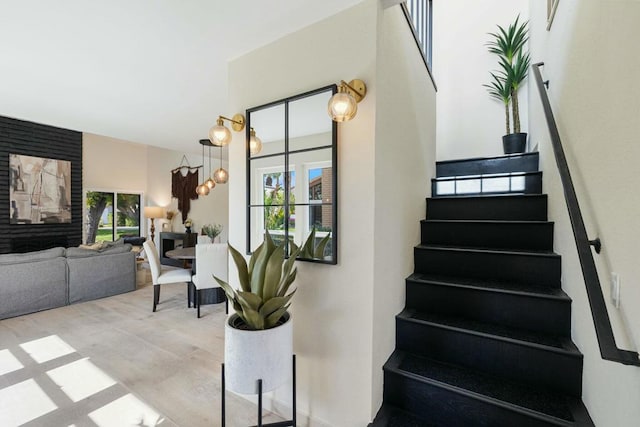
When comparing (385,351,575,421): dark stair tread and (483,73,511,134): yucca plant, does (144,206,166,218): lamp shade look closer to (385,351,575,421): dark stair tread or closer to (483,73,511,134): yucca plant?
(385,351,575,421): dark stair tread

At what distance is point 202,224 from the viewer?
23.3 feet

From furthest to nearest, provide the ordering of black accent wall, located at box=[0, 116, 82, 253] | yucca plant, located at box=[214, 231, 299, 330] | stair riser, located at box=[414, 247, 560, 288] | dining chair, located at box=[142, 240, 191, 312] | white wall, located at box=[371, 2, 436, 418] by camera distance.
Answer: black accent wall, located at box=[0, 116, 82, 253] < dining chair, located at box=[142, 240, 191, 312] < stair riser, located at box=[414, 247, 560, 288] < white wall, located at box=[371, 2, 436, 418] < yucca plant, located at box=[214, 231, 299, 330]

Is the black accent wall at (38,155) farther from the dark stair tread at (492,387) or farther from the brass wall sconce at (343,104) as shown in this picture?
the dark stair tread at (492,387)

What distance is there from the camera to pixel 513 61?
11.9ft

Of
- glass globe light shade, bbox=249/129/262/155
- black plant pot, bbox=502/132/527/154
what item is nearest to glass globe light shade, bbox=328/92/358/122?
glass globe light shade, bbox=249/129/262/155

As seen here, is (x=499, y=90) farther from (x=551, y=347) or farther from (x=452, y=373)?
(x=452, y=373)

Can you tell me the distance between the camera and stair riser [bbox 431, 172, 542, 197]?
251 cm

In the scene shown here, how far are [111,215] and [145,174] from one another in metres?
1.44

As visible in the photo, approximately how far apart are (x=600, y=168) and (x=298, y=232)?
59.1 inches

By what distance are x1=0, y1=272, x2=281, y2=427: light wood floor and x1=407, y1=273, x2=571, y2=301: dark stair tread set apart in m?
1.44

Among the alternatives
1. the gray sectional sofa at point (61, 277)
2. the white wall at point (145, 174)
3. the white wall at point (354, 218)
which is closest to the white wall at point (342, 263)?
the white wall at point (354, 218)

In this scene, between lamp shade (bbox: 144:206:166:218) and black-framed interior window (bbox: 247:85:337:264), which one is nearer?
black-framed interior window (bbox: 247:85:337:264)

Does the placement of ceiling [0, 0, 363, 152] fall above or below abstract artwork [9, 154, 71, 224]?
above

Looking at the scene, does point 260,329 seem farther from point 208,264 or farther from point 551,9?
point 551,9
